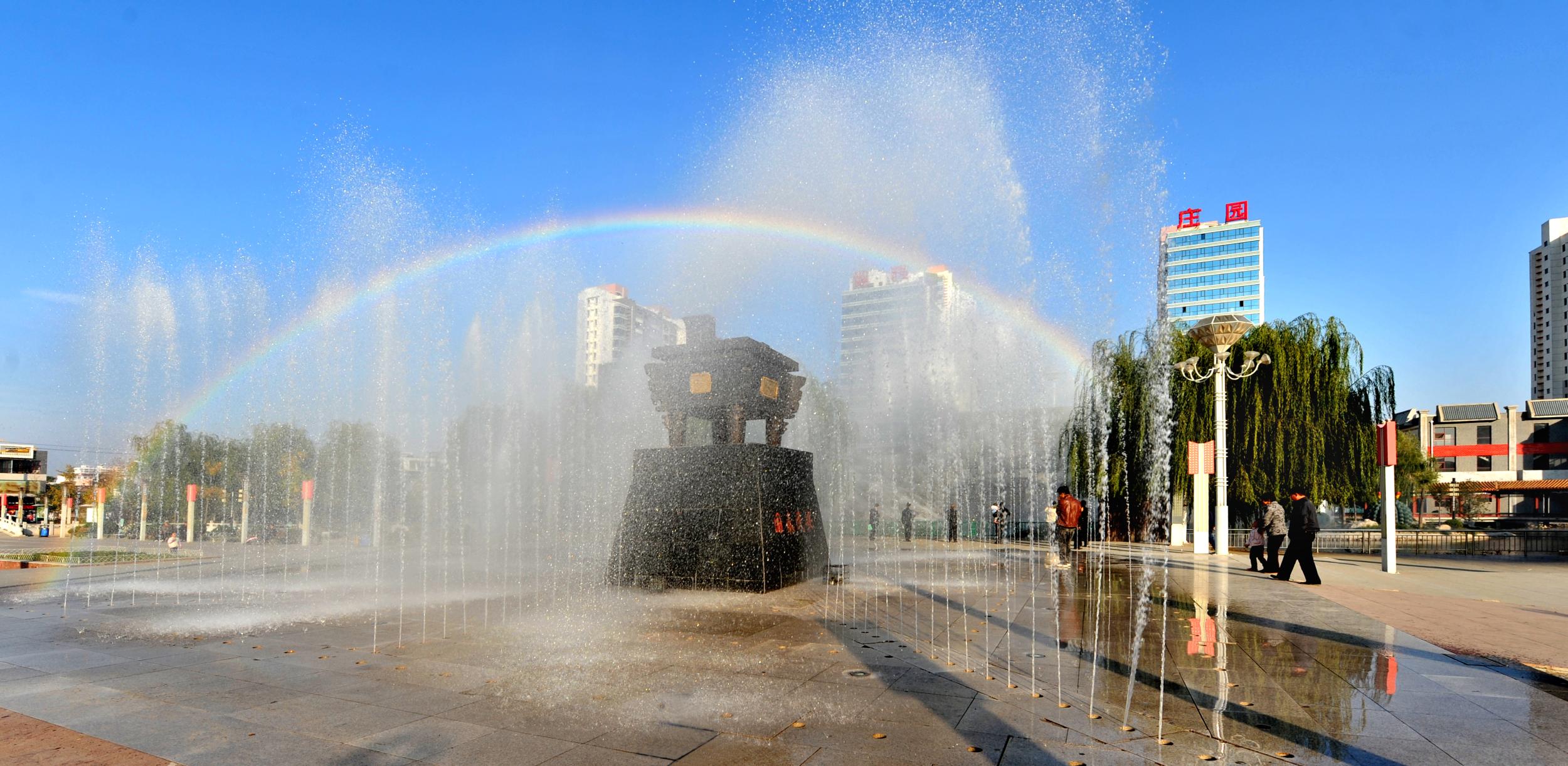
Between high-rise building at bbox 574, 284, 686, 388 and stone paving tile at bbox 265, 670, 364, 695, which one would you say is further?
high-rise building at bbox 574, 284, 686, 388

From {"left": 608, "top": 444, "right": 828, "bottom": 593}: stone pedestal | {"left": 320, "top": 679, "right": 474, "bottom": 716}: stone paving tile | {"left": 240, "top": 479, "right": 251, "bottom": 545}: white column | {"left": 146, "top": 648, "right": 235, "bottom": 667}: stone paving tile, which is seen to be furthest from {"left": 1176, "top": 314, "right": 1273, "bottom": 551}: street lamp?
{"left": 240, "top": 479, "right": 251, "bottom": 545}: white column

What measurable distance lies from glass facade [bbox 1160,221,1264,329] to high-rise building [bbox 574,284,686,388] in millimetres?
110702

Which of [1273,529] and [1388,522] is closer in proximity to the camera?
[1273,529]

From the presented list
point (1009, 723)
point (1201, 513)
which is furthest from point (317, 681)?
point (1201, 513)

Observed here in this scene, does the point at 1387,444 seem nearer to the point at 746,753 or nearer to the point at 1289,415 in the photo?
the point at 1289,415

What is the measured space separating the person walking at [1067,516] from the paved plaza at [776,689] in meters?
4.92

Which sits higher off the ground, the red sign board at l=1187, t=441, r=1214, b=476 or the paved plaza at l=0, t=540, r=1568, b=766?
the red sign board at l=1187, t=441, r=1214, b=476

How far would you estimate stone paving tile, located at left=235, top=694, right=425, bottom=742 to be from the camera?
511cm

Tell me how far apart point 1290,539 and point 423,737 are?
1476 cm

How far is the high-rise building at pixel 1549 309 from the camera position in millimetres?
108500

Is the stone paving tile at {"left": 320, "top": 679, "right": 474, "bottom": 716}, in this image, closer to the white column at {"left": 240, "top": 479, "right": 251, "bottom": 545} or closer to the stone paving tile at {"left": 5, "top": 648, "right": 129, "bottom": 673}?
the stone paving tile at {"left": 5, "top": 648, "right": 129, "bottom": 673}

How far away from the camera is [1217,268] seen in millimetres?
119938

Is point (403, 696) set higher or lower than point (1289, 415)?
lower

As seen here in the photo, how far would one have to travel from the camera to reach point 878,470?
2066 inches
